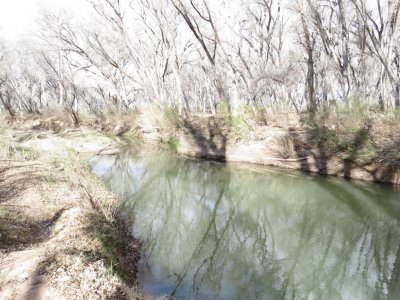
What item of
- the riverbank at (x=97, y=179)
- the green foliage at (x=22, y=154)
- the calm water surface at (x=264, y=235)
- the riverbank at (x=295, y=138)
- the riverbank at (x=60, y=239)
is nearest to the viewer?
the riverbank at (x=60, y=239)

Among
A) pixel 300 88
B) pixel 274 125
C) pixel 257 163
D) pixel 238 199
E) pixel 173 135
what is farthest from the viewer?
pixel 300 88

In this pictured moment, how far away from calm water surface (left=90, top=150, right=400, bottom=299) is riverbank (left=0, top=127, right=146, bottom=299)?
25.9 inches

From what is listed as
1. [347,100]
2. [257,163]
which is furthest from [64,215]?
[347,100]

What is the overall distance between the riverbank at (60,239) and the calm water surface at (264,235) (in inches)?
25.9

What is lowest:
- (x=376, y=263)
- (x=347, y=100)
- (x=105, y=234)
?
(x=376, y=263)

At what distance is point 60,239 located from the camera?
506 centimetres

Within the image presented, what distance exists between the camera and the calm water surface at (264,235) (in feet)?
16.8

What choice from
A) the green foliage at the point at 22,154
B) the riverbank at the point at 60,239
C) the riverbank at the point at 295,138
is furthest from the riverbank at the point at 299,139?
the riverbank at the point at 60,239

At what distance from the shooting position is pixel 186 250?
20.6 feet

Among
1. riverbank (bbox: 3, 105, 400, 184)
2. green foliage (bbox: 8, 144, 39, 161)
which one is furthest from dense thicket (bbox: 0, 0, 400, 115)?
green foliage (bbox: 8, 144, 39, 161)

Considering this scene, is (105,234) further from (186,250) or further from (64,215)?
(186,250)

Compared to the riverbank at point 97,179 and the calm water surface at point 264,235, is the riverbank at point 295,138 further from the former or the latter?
the calm water surface at point 264,235

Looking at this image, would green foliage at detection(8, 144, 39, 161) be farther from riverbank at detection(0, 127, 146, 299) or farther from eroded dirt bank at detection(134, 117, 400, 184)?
eroded dirt bank at detection(134, 117, 400, 184)

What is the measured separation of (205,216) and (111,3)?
16382 mm
